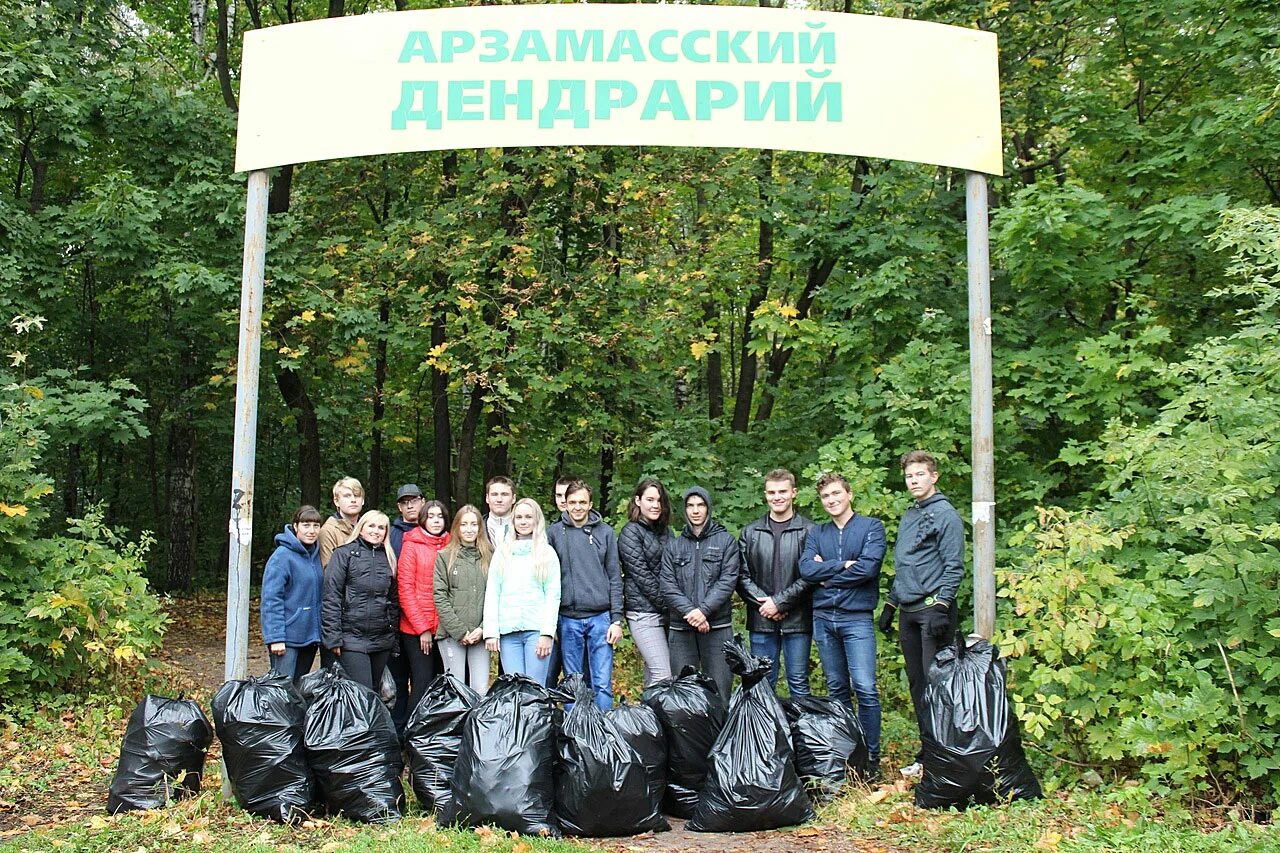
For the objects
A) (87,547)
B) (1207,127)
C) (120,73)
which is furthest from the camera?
(120,73)

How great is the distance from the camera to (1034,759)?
17.1 ft

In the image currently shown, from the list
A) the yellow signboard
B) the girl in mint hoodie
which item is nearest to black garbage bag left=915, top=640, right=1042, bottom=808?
the girl in mint hoodie

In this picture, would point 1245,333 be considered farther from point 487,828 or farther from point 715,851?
point 487,828

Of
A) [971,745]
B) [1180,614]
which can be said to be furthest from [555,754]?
[1180,614]

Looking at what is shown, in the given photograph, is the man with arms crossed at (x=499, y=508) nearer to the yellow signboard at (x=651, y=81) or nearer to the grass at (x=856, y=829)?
the grass at (x=856, y=829)

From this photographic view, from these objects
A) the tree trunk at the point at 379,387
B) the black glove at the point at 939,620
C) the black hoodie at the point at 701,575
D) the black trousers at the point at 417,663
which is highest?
the tree trunk at the point at 379,387

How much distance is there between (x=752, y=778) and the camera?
15.2 ft

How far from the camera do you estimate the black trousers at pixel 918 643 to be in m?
5.24

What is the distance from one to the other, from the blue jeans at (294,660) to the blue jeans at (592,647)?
1517 mm

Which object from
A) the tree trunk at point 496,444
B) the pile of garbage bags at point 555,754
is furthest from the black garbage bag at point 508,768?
the tree trunk at point 496,444

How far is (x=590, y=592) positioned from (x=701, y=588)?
25.7 inches

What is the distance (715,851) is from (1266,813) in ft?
8.41

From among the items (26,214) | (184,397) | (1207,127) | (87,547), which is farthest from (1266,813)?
(184,397)

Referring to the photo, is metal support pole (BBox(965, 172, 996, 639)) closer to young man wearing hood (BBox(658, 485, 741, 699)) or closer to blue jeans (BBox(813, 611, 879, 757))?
blue jeans (BBox(813, 611, 879, 757))
